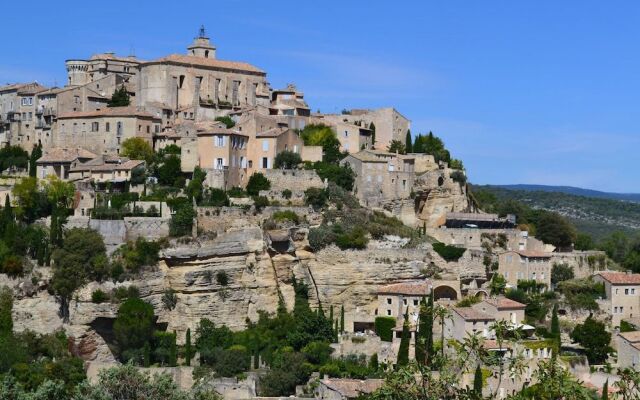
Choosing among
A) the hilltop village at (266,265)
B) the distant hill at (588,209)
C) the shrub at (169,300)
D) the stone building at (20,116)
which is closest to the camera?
the hilltop village at (266,265)

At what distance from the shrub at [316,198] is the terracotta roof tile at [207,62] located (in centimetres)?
1313

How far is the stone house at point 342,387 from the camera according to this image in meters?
47.9

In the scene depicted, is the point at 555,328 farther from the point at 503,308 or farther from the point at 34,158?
the point at 34,158

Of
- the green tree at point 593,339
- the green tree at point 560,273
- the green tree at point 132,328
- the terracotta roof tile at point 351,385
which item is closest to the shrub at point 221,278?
the green tree at point 132,328

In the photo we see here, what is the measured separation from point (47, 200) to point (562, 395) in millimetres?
35271

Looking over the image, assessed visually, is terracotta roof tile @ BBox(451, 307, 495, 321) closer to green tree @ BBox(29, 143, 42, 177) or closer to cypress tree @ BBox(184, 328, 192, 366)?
cypress tree @ BBox(184, 328, 192, 366)

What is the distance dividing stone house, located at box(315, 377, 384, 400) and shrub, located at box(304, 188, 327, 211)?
43.4 ft

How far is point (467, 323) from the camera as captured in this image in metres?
53.7

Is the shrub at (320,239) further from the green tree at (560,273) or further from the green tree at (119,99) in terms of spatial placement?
the green tree at (119,99)

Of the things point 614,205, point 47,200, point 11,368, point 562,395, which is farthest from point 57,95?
point 614,205

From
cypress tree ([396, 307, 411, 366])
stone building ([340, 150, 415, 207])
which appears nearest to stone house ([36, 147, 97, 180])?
stone building ([340, 150, 415, 207])

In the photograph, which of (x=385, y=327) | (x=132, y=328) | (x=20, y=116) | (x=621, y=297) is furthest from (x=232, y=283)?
(x=20, y=116)

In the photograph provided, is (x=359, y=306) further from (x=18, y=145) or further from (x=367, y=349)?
(x=18, y=145)

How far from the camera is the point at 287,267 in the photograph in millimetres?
59531
